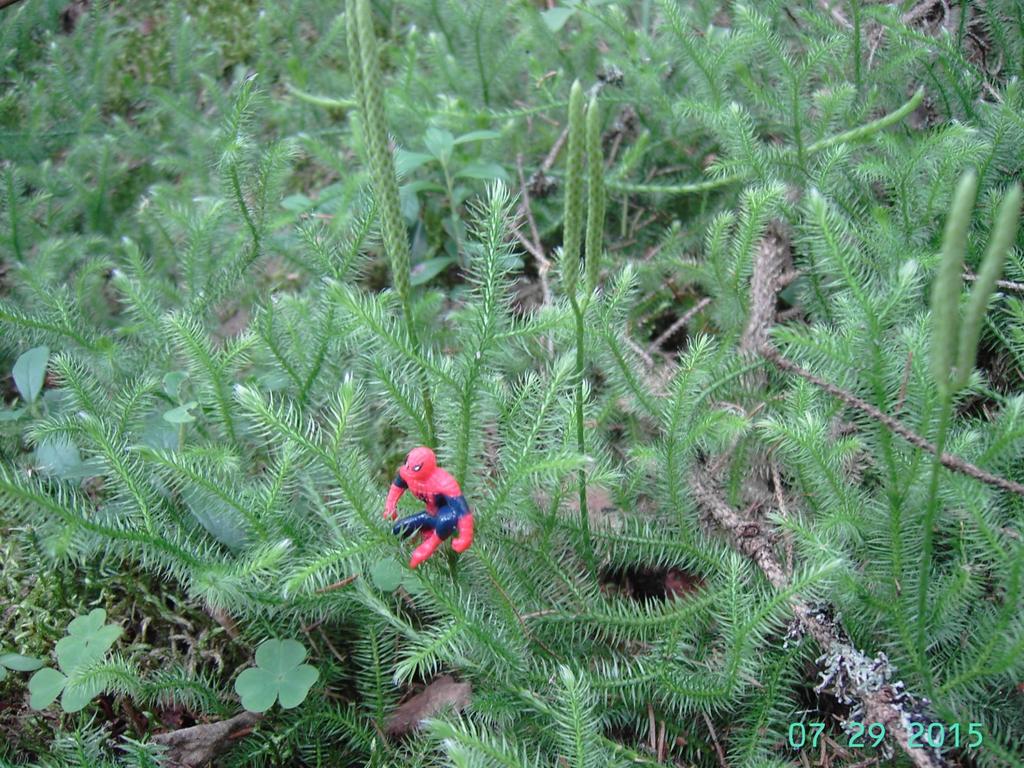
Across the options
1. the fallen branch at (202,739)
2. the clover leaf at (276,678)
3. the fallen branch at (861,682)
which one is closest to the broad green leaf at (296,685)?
the clover leaf at (276,678)

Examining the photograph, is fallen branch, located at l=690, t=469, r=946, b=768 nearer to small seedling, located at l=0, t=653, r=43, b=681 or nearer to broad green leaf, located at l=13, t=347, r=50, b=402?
small seedling, located at l=0, t=653, r=43, b=681

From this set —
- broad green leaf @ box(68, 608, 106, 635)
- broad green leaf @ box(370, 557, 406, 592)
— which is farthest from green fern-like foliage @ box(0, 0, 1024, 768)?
broad green leaf @ box(68, 608, 106, 635)

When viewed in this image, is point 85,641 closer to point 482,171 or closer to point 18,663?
point 18,663

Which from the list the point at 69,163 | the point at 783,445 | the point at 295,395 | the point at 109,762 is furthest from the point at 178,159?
the point at 783,445

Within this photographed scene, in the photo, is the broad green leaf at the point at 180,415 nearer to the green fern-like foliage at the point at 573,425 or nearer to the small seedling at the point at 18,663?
the green fern-like foliage at the point at 573,425

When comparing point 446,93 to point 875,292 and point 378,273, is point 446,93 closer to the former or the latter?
point 378,273

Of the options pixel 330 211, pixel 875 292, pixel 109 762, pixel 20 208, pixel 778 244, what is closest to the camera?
pixel 109 762
